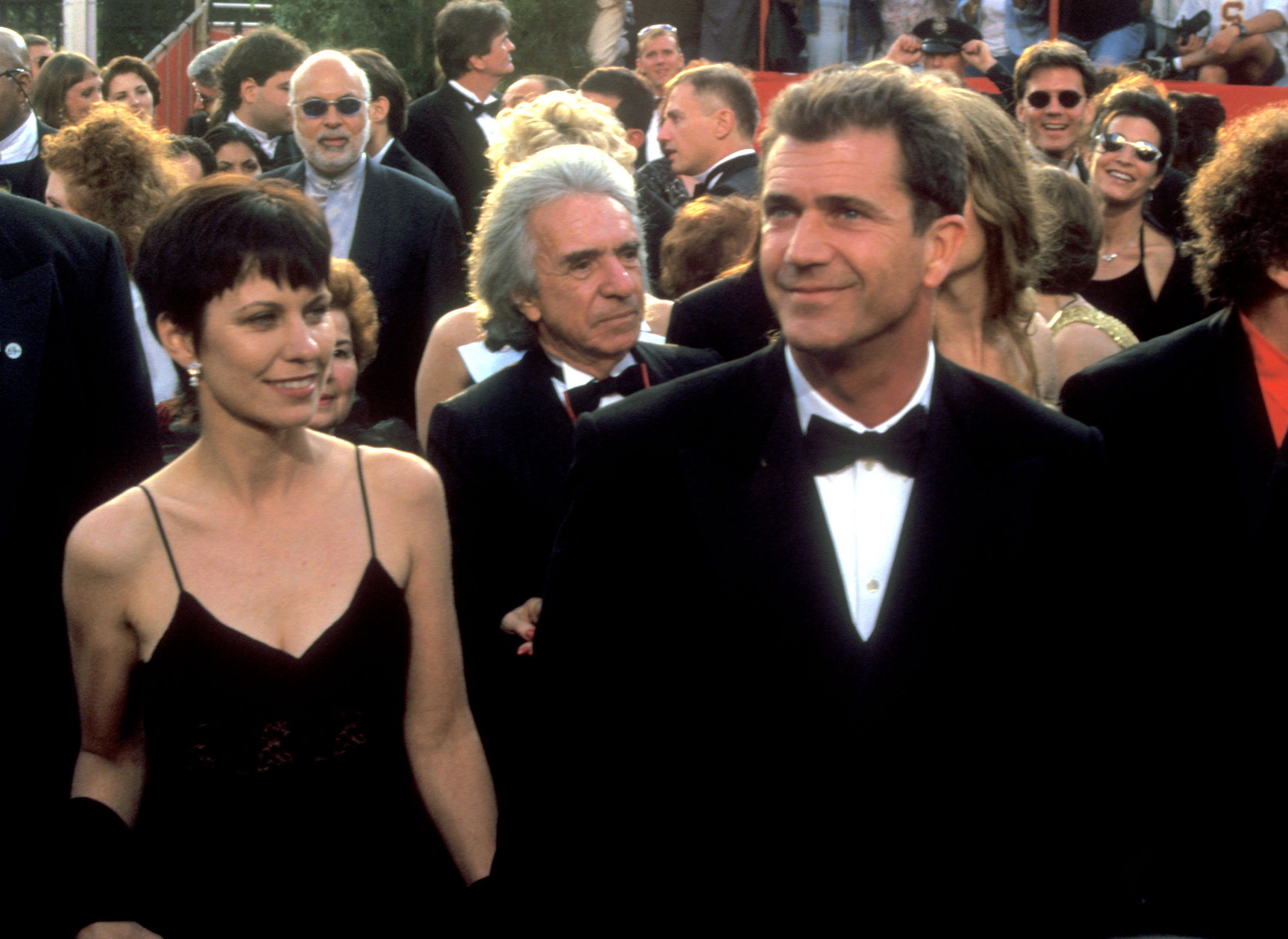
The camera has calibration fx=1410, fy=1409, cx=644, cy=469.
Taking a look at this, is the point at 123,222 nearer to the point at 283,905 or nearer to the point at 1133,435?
the point at 283,905

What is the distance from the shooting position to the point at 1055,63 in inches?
259

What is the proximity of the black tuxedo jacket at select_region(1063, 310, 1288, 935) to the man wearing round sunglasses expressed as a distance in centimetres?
384

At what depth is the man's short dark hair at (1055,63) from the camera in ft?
21.6

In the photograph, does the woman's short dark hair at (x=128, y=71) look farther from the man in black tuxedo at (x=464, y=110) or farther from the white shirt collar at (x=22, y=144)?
the man in black tuxedo at (x=464, y=110)

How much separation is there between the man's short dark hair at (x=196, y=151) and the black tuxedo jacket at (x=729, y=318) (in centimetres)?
360

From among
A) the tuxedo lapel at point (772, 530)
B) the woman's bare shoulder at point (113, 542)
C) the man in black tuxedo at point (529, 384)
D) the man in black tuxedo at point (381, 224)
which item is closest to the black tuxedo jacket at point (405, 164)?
the man in black tuxedo at point (381, 224)

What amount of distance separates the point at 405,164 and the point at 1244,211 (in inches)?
176

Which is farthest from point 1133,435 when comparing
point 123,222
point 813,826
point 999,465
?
point 123,222

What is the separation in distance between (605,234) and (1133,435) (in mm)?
1374

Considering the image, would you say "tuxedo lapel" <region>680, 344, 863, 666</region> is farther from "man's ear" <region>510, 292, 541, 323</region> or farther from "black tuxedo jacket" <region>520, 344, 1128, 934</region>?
"man's ear" <region>510, 292, 541, 323</region>

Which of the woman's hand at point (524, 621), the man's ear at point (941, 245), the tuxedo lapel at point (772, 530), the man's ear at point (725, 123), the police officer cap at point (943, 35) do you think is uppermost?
the police officer cap at point (943, 35)

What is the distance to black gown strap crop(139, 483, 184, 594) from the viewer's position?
8.47ft

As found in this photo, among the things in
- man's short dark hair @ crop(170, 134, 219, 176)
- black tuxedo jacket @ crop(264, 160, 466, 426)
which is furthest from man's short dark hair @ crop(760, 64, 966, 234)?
man's short dark hair @ crop(170, 134, 219, 176)

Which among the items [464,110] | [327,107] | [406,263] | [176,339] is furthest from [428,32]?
[176,339]
